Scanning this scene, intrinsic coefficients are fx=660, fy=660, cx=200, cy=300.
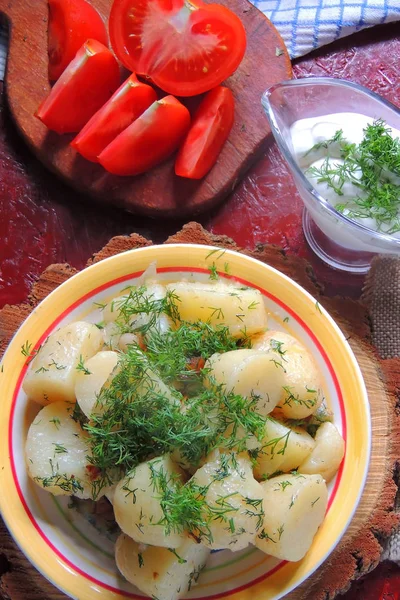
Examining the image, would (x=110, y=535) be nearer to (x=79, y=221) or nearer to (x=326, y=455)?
(x=326, y=455)

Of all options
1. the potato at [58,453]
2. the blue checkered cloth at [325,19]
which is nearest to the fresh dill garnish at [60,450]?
the potato at [58,453]

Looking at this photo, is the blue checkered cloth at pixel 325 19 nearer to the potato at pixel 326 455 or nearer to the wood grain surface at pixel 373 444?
the wood grain surface at pixel 373 444

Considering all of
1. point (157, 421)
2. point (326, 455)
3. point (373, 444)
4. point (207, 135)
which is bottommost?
point (373, 444)

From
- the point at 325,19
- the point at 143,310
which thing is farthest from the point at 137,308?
the point at 325,19

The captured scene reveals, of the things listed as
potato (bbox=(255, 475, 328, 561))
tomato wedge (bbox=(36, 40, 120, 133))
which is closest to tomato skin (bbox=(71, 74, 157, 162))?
tomato wedge (bbox=(36, 40, 120, 133))

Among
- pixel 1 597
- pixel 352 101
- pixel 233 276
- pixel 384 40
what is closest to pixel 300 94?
pixel 352 101

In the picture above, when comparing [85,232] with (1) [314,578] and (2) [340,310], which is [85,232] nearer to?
(2) [340,310]

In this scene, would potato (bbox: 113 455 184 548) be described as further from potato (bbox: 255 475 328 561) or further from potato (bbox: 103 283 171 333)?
potato (bbox: 103 283 171 333)
